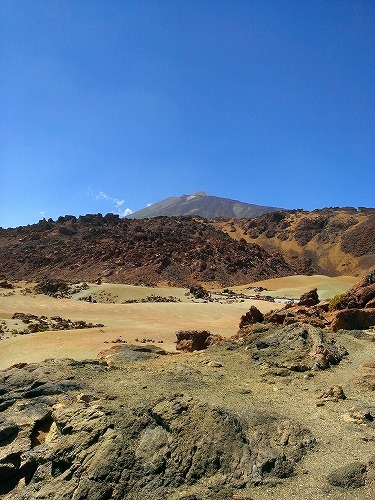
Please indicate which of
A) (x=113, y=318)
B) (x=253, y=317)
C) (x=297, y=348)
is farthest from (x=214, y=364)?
(x=113, y=318)

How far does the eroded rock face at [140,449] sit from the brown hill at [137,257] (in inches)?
1666

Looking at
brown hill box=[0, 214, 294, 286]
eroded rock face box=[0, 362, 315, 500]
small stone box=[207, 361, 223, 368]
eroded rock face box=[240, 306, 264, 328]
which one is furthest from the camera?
brown hill box=[0, 214, 294, 286]

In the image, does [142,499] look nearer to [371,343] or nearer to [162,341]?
→ [371,343]

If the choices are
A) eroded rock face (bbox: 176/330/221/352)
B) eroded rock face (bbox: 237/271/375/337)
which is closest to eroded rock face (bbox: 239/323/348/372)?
eroded rock face (bbox: 237/271/375/337)

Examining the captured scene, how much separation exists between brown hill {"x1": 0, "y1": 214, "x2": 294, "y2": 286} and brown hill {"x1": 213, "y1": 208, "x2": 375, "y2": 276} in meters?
12.1

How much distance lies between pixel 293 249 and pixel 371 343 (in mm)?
74972

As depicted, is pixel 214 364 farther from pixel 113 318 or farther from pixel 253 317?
pixel 113 318

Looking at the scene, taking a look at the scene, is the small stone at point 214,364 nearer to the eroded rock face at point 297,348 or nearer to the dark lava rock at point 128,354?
the eroded rock face at point 297,348

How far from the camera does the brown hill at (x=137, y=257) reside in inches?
2030

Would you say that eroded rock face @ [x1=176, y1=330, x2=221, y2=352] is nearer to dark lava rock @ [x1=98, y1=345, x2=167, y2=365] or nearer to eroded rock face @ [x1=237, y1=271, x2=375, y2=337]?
eroded rock face @ [x1=237, y1=271, x2=375, y2=337]

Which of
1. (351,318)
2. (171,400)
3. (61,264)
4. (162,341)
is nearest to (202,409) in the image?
(171,400)

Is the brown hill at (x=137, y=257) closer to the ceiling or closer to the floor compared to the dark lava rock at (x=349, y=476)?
closer to the ceiling

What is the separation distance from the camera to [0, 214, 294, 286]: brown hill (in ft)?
169

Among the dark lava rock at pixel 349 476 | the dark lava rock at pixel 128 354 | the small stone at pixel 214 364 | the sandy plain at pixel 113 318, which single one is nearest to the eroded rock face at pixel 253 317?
the sandy plain at pixel 113 318
